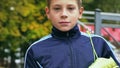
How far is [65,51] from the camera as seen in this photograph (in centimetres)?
291

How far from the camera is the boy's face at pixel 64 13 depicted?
112 inches

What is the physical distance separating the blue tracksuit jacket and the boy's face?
0.06 metres

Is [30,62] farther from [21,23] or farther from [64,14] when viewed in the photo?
[21,23]

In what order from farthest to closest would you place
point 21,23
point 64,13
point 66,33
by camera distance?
point 21,23
point 66,33
point 64,13

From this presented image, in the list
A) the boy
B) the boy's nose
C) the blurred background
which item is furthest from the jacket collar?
the blurred background

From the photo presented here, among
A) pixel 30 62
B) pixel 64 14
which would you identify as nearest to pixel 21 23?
pixel 30 62

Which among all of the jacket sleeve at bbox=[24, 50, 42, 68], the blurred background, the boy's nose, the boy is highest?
the boy's nose

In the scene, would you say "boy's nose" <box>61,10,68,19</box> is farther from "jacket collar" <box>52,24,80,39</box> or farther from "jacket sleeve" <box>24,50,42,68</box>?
"jacket sleeve" <box>24,50,42,68</box>

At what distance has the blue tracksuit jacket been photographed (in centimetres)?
286

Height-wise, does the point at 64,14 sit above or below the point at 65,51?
above

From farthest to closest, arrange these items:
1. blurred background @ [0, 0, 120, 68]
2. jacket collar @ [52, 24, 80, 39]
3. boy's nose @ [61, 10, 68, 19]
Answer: blurred background @ [0, 0, 120, 68], jacket collar @ [52, 24, 80, 39], boy's nose @ [61, 10, 68, 19]

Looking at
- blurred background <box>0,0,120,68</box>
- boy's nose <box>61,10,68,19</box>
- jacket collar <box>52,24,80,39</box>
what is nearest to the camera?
boy's nose <box>61,10,68,19</box>

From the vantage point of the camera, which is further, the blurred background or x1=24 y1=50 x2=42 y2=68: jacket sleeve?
the blurred background

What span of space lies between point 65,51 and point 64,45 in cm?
4
